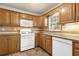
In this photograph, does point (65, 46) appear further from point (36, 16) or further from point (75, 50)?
point (36, 16)

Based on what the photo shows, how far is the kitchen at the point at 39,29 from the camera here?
2.34 meters

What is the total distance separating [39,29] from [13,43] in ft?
7.59

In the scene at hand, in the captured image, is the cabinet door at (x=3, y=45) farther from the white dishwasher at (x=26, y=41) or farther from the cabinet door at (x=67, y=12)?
the cabinet door at (x=67, y=12)

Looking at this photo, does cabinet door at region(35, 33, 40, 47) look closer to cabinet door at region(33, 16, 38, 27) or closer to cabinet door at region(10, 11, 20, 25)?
cabinet door at region(33, 16, 38, 27)

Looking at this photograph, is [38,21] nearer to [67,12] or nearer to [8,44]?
[8,44]

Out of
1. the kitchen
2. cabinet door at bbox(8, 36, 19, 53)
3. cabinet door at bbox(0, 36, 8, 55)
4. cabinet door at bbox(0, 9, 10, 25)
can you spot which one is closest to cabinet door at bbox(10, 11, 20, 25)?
the kitchen

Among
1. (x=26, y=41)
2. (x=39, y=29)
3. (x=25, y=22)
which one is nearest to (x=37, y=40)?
(x=39, y=29)

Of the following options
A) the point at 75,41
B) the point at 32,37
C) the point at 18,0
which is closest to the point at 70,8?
the point at 75,41

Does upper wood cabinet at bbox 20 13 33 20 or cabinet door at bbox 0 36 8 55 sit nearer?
cabinet door at bbox 0 36 8 55

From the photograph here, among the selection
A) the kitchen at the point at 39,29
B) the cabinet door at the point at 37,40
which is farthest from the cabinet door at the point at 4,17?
the cabinet door at the point at 37,40

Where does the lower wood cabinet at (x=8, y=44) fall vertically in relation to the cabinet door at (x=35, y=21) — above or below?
below

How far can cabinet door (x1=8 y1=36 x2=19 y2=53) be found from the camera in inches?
135

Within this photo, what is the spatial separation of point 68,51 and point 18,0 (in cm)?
187

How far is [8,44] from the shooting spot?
3.36 meters
